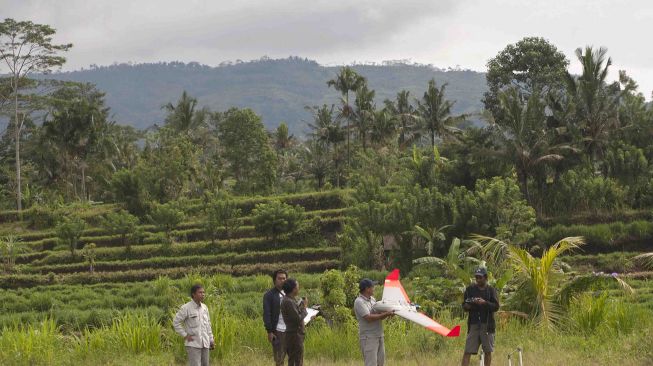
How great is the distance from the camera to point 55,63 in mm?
42438

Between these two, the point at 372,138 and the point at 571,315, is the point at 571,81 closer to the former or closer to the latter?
the point at 372,138

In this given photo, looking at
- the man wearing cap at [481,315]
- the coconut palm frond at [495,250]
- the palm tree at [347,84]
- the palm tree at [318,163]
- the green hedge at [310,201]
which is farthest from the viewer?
the palm tree at [318,163]

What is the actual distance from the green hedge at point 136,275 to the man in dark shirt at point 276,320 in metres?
20.8

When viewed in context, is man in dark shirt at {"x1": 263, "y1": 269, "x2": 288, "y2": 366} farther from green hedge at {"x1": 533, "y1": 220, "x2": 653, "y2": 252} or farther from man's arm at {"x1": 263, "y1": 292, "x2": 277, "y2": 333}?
green hedge at {"x1": 533, "y1": 220, "x2": 653, "y2": 252}

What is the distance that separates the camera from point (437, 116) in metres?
41.4

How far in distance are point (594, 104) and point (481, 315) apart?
84.4 feet

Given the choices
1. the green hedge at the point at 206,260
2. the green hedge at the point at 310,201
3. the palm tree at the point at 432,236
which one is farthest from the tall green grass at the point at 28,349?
the green hedge at the point at 310,201

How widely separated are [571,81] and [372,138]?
1490cm

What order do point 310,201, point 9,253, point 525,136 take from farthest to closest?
point 310,201 < point 9,253 < point 525,136

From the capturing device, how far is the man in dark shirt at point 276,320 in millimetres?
9195

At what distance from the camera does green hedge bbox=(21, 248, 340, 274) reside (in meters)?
32.4

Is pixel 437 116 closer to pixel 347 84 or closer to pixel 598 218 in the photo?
pixel 347 84

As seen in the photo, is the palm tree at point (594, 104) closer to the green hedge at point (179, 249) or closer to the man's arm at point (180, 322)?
the green hedge at point (179, 249)

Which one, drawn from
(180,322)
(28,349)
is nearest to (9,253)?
(28,349)
